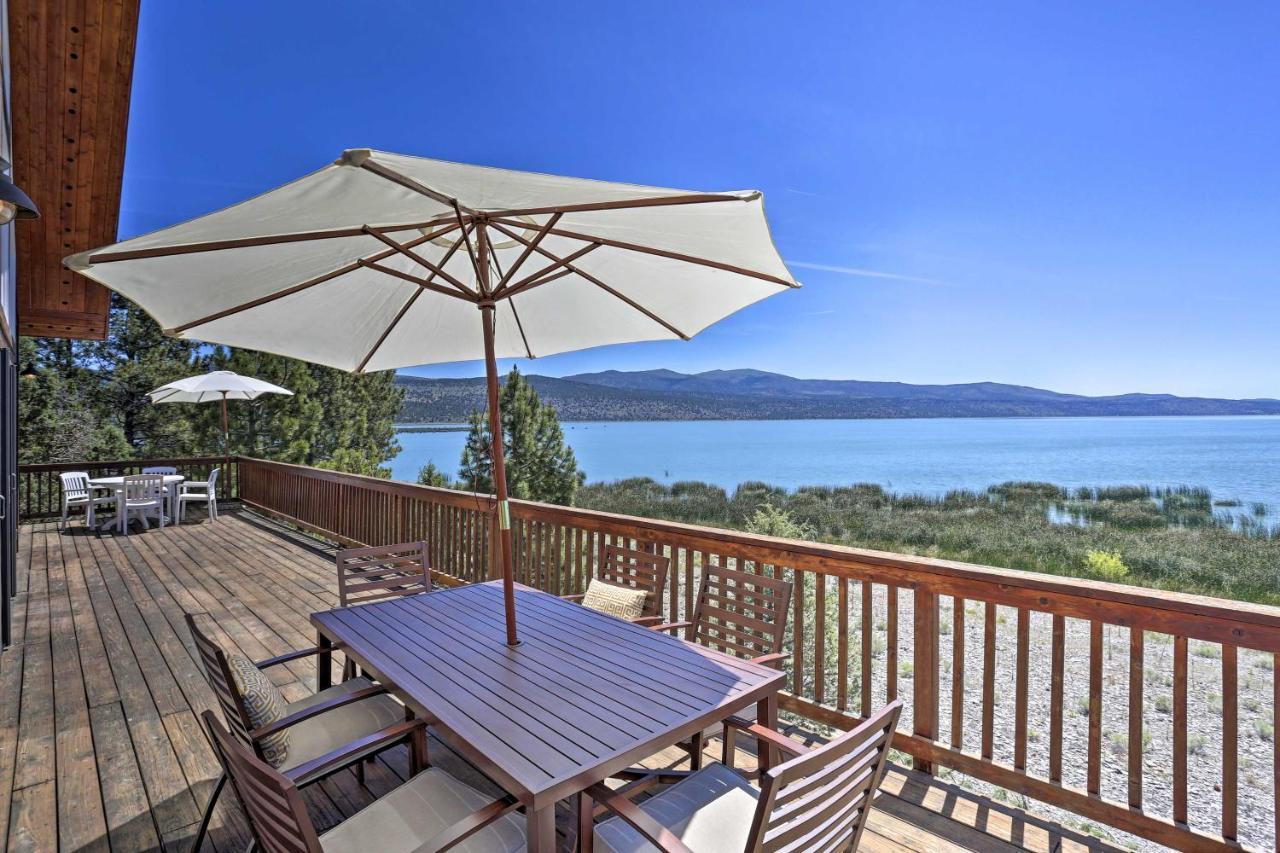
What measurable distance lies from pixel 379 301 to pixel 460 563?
9.23ft

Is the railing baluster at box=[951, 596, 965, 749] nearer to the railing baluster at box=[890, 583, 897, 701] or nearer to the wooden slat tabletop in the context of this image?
the railing baluster at box=[890, 583, 897, 701]

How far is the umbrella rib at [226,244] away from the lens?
1.87m

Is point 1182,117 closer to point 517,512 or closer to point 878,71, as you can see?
point 878,71

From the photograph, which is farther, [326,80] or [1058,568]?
[1058,568]

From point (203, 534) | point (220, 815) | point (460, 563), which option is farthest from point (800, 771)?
point (203, 534)

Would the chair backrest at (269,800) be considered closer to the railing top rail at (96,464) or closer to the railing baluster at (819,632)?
the railing baluster at (819,632)

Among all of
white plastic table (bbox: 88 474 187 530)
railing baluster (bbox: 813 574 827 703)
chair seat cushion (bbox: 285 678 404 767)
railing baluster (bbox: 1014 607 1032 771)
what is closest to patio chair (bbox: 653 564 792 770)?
railing baluster (bbox: 813 574 827 703)

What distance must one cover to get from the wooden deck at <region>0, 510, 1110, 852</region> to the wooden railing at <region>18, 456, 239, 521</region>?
4.63 meters

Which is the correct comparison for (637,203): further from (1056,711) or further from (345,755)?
(1056,711)

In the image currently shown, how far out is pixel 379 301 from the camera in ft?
10.2

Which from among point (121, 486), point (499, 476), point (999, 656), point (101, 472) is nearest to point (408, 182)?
point (499, 476)

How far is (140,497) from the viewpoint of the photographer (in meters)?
8.46

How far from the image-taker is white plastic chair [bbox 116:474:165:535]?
26.9 feet

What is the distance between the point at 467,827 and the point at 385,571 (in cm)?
233
